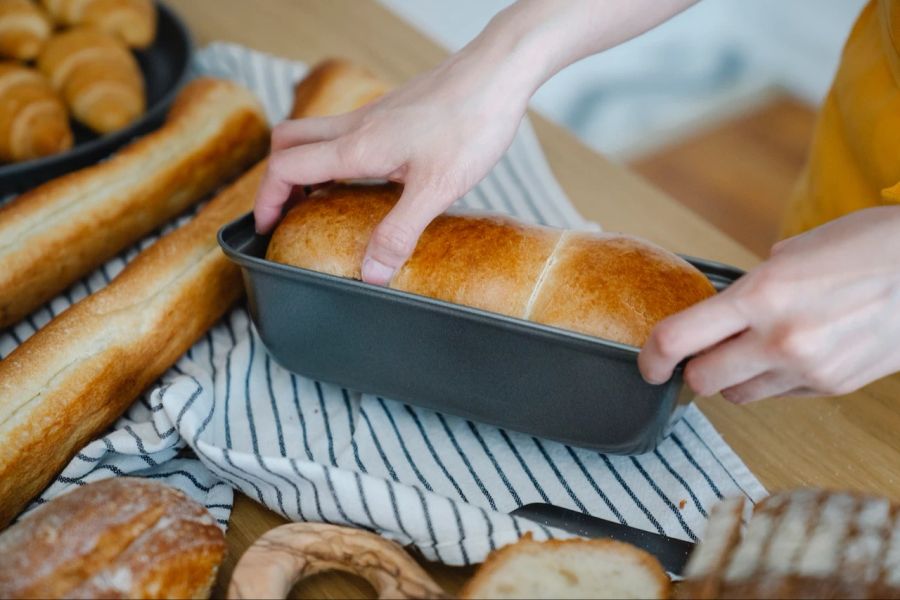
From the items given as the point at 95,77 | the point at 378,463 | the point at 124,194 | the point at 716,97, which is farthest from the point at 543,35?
the point at 716,97

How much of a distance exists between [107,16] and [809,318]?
1.21m

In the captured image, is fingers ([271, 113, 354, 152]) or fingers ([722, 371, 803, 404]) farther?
fingers ([271, 113, 354, 152])

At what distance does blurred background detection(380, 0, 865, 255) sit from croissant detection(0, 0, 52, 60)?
2085mm

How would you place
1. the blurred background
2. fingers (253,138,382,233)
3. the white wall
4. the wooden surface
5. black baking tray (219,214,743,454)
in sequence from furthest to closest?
the white wall < the blurred background < the wooden surface < fingers (253,138,382,233) < black baking tray (219,214,743,454)

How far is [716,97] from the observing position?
136 inches

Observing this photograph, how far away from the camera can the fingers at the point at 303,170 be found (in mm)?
898

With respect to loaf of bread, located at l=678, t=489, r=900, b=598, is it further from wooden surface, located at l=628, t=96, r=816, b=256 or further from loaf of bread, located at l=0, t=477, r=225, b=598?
wooden surface, located at l=628, t=96, r=816, b=256

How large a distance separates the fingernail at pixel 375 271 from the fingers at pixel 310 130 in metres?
0.18

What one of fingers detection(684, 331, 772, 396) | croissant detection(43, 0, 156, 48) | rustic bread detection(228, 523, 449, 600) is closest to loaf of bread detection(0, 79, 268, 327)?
croissant detection(43, 0, 156, 48)

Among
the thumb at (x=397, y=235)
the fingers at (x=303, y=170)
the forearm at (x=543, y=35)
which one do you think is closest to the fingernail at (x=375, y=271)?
the thumb at (x=397, y=235)

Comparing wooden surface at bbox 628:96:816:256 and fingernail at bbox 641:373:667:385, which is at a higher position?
fingernail at bbox 641:373:667:385

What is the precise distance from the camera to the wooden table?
911 mm

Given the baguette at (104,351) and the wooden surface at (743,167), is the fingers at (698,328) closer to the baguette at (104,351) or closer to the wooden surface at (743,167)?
the baguette at (104,351)

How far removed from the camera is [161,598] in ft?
2.24
